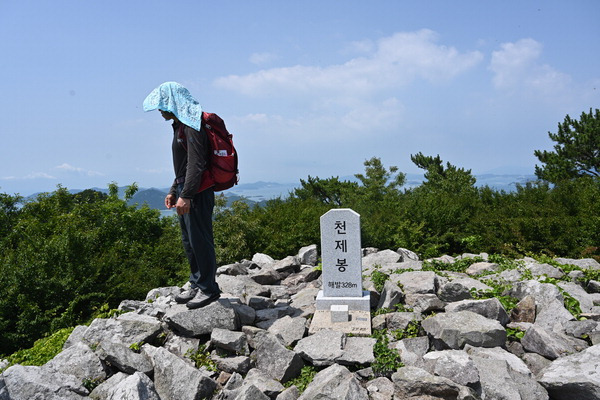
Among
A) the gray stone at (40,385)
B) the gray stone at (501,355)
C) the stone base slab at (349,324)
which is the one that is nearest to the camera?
the gray stone at (40,385)

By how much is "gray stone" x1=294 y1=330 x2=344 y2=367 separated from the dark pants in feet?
3.89

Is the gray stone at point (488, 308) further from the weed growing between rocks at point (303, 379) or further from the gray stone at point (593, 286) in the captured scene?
the gray stone at point (593, 286)

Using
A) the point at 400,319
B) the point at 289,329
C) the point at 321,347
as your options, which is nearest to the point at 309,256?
the point at 289,329

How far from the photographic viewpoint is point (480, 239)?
916 centimetres

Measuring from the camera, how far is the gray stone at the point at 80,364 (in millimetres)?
3996

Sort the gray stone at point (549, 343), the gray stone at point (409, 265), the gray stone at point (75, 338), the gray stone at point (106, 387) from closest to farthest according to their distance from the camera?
the gray stone at point (106, 387) → the gray stone at point (549, 343) → the gray stone at point (75, 338) → the gray stone at point (409, 265)

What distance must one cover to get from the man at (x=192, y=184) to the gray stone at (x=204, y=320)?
4.0 inches

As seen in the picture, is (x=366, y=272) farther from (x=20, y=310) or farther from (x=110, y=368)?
(x=20, y=310)

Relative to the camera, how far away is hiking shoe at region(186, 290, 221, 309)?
15.8 feet

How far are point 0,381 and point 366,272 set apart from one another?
4854mm

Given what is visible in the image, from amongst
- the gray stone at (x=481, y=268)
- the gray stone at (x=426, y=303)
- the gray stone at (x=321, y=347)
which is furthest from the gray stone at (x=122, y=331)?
the gray stone at (x=481, y=268)

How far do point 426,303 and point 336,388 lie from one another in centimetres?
188

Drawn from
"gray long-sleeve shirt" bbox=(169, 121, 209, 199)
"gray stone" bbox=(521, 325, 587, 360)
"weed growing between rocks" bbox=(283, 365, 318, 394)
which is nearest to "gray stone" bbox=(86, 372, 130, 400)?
"weed growing between rocks" bbox=(283, 365, 318, 394)

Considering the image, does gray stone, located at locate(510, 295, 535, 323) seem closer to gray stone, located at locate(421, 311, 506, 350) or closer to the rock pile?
the rock pile
